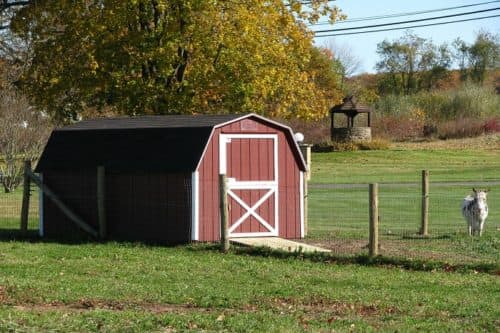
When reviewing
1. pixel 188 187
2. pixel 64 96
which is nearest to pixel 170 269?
pixel 188 187

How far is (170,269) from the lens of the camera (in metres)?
17.4

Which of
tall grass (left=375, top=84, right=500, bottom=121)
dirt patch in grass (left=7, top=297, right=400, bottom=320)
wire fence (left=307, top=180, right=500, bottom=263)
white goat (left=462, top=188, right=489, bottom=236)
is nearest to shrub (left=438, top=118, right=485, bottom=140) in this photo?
tall grass (left=375, top=84, right=500, bottom=121)

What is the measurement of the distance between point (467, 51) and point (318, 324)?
9258 cm

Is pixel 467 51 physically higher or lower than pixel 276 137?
higher

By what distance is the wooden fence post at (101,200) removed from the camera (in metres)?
22.4

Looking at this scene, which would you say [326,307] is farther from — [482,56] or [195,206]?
[482,56]

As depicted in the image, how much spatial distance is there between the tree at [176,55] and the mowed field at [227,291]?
8.76 meters

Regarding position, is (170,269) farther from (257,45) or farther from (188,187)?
(257,45)

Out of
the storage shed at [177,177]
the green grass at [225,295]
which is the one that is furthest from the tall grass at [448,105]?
the green grass at [225,295]

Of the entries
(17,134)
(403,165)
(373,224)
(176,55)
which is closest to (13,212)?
(176,55)

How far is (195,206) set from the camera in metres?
21.5

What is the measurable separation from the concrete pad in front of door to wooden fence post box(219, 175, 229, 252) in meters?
0.74

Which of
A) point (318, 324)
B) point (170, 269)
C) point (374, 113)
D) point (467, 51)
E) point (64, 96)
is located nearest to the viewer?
point (318, 324)

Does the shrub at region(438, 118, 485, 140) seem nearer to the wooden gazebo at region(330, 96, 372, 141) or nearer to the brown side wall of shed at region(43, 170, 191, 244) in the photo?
the wooden gazebo at region(330, 96, 372, 141)
